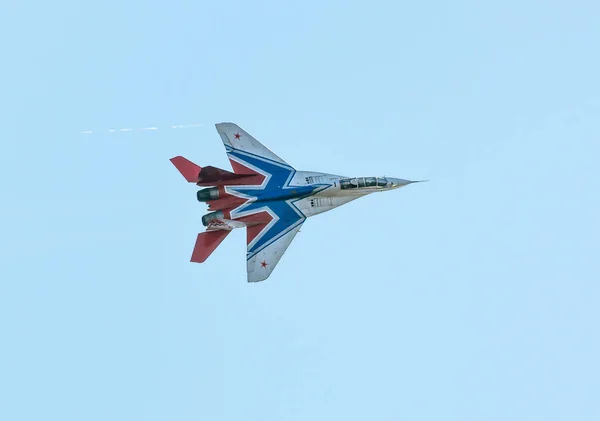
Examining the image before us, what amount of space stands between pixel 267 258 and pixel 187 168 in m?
7.19

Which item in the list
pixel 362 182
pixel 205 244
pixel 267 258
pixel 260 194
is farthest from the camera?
pixel 362 182

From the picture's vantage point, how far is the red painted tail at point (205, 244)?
4194 cm

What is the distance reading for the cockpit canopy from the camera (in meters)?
43.1

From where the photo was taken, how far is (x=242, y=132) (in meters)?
43.6

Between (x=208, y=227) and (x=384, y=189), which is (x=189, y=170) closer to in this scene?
(x=208, y=227)

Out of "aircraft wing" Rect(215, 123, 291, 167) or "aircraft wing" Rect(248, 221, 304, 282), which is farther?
"aircraft wing" Rect(215, 123, 291, 167)

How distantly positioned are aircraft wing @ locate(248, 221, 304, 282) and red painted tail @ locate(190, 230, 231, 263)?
6.48 feet

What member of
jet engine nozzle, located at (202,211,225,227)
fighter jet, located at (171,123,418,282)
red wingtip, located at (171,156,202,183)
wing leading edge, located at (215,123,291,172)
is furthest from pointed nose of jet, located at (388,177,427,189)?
red wingtip, located at (171,156,202,183)

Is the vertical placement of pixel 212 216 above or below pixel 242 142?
below

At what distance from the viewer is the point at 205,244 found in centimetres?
4209

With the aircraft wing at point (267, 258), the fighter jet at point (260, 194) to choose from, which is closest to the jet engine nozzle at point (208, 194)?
the fighter jet at point (260, 194)

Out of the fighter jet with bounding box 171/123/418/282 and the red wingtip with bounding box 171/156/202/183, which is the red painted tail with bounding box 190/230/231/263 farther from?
the red wingtip with bounding box 171/156/202/183

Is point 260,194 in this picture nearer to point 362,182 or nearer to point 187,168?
point 187,168

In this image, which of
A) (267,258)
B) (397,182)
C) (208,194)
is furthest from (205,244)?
(397,182)
